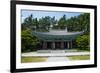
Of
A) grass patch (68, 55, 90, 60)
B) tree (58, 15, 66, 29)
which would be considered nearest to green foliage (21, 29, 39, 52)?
tree (58, 15, 66, 29)

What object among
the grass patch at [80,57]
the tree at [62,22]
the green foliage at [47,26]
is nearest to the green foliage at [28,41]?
the green foliage at [47,26]

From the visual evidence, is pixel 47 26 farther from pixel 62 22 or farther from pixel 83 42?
pixel 83 42

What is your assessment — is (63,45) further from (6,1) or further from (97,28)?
(6,1)

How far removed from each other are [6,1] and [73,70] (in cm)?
100

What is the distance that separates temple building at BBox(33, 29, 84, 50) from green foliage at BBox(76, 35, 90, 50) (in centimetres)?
5

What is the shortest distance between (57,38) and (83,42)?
0.31 meters

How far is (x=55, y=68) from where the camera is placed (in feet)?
6.18

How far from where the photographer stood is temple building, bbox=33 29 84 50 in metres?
1.86

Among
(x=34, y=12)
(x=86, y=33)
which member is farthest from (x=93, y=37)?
(x=34, y=12)

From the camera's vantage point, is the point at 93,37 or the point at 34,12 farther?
the point at 93,37

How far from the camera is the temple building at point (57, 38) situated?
6.11 feet

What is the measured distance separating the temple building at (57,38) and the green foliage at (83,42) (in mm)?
54

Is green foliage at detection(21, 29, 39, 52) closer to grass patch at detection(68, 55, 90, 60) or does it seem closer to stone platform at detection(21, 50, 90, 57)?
stone platform at detection(21, 50, 90, 57)

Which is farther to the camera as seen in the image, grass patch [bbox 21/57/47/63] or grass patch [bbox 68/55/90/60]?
grass patch [bbox 68/55/90/60]
